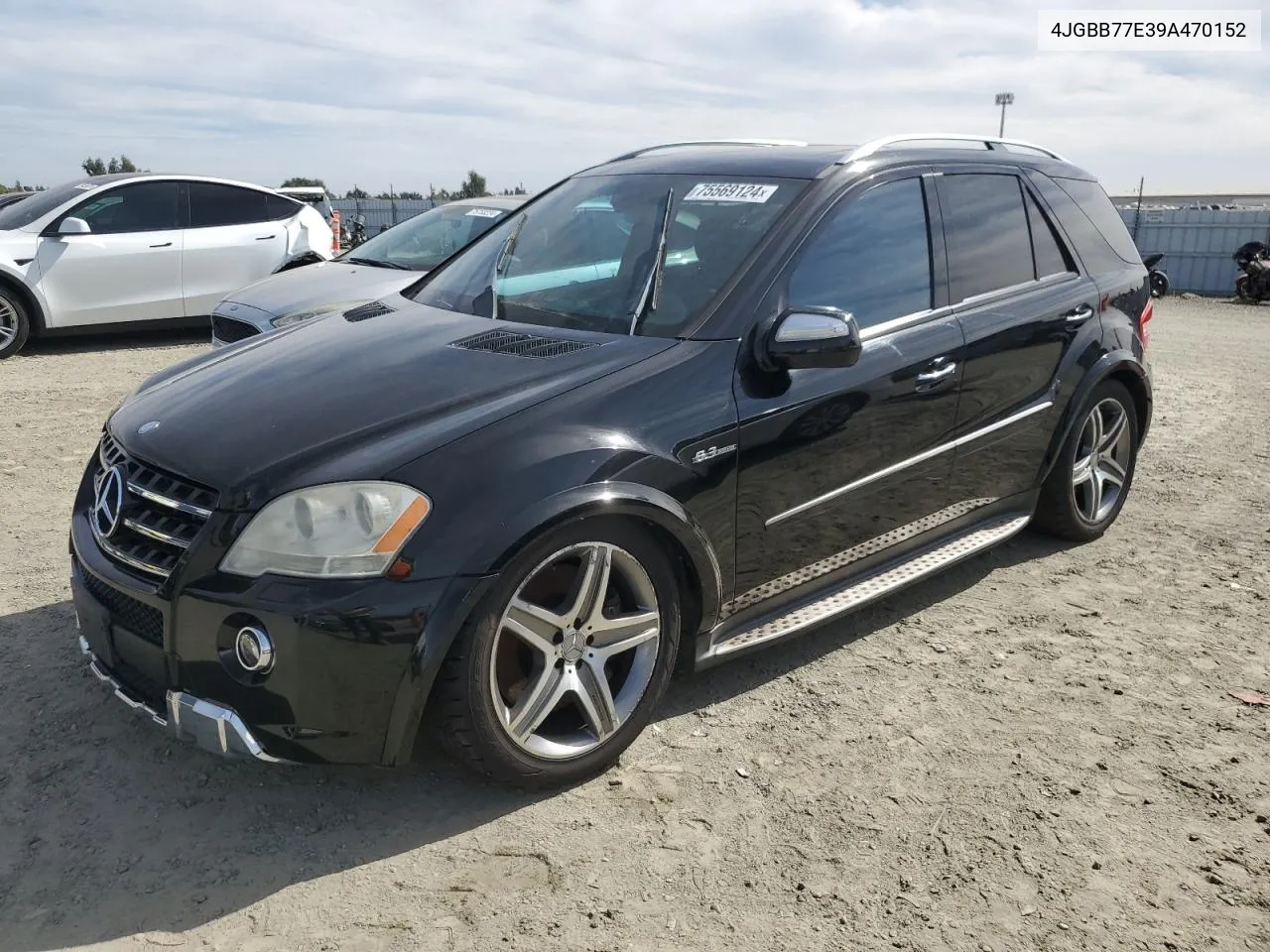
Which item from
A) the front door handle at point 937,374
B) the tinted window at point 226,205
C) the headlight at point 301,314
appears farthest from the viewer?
the tinted window at point 226,205

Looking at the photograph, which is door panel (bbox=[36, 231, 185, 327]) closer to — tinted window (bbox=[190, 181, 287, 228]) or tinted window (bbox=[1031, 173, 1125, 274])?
tinted window (bbox=[190, 181, 287, 228])

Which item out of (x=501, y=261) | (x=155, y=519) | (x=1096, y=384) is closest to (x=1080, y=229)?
(x=1096, y=384)

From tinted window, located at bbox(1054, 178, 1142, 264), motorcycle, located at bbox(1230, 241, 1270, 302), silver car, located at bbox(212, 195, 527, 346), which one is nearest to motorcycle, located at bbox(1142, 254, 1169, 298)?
tinted window, located at bbox(1054, 178, 1142, 264)

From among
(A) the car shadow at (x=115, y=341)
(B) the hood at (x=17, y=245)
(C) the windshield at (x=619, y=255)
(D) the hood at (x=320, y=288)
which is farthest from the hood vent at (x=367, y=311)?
(B) the hood at (x=17, y=245)

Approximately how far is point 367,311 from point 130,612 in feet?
5.49

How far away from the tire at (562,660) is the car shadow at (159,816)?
186 millimetres

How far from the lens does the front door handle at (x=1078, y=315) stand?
15.2ft

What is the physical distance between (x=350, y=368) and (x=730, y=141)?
2.01 m

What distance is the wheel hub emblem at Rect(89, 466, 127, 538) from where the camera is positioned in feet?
9.82

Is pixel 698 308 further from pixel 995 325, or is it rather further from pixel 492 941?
pixel 492 941

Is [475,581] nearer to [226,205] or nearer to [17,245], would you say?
[17,245]

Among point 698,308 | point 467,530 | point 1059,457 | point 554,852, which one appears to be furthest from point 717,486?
point 1059,457

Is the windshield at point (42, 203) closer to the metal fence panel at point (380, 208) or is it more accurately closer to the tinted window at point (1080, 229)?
the tinted window at point (1080, 229)

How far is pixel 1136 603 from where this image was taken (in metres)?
4.50
